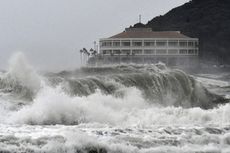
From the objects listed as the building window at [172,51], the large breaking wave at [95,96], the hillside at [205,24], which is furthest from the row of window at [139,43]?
the large breaking wave at [95,96]

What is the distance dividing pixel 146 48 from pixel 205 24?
1655 inches

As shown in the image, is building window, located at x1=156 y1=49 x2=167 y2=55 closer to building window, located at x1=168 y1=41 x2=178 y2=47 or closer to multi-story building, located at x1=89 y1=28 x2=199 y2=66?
multi-story building, located at x1=89 y1=28 x2=199 y2=66

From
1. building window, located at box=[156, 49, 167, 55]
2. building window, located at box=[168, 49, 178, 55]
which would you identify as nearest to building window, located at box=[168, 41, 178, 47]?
building window, located at box=[168, 49, 178, 55]

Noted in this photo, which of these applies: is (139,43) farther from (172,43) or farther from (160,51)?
(172,43)

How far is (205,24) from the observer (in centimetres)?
12469

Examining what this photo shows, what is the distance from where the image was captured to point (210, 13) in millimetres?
131250

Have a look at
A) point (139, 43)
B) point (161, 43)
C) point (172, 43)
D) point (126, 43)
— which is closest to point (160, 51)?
point (161, 43)

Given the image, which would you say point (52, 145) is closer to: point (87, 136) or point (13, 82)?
point (87, 136)

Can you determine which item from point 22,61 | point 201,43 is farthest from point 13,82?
point 201,43

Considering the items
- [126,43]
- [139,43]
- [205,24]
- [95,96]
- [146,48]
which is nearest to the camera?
[95,96]

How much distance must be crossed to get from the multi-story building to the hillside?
445 inches

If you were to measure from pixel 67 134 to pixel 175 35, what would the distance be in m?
76.3

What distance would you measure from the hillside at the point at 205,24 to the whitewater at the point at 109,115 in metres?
69.0

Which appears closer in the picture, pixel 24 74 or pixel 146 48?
pixel 24 74
